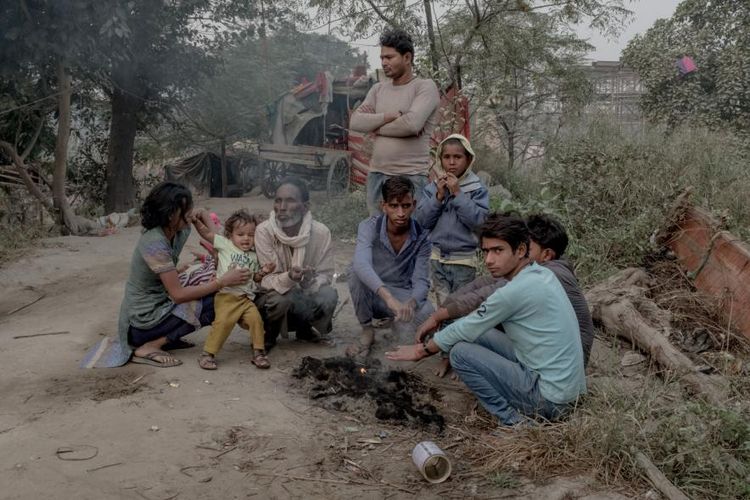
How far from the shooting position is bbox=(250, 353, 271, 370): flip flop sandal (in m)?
4.28

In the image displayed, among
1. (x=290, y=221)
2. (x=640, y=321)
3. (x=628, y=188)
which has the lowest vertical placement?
(x=640, y=321)

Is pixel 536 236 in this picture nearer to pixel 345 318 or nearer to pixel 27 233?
pixel 345 318

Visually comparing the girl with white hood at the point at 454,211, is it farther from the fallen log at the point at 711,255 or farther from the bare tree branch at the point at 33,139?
the bare tree branch at the point at 33,139

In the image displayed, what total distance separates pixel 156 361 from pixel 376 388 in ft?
4.85

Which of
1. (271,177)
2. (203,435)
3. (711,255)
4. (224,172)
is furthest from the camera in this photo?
(224,172)

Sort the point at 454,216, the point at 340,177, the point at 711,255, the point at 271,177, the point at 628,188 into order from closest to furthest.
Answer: the point at 454,216
the point at 711,255
the point at 628,188
the point at 340,177
the point at 271,177

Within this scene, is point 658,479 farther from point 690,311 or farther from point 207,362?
point 690,311

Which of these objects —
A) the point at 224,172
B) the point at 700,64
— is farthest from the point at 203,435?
the point at 224,172

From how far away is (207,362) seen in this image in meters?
4.23

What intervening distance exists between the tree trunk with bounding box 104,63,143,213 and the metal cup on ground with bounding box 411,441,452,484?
35.5 ft

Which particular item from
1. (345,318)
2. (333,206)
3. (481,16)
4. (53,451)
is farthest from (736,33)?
(53,451)

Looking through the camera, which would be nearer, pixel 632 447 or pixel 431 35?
pixel 632 447

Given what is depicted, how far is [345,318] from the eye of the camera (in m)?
5.55

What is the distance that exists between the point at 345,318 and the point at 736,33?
10.0 metres
